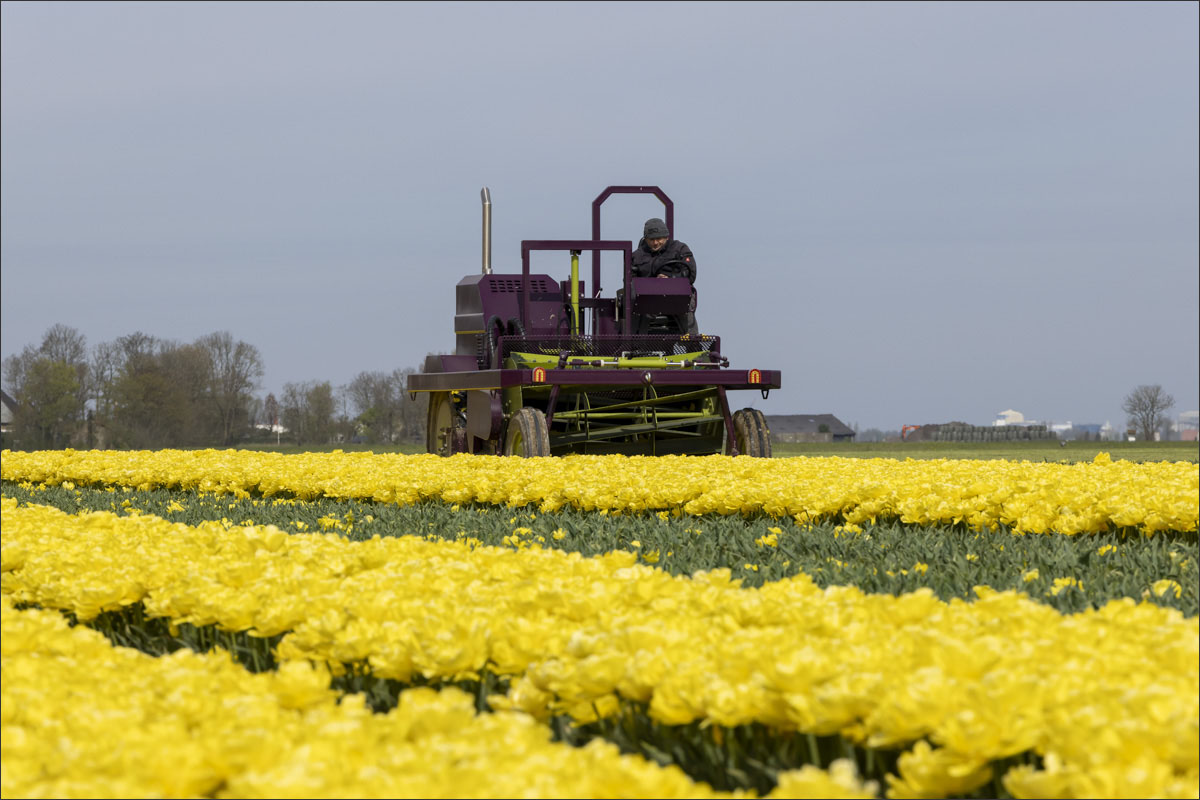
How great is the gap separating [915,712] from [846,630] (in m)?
0.61

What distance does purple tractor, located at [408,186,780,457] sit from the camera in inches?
488

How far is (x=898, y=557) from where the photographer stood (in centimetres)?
562

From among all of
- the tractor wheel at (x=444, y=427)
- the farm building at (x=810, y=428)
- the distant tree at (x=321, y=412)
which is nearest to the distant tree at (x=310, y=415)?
the distant tree at (x=321, y=412)

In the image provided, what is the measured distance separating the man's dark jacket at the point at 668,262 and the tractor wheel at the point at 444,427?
121 inches

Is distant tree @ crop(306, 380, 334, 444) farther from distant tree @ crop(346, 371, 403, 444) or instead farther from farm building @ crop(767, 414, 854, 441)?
farm building @ crop(767, 414, 854, 441)

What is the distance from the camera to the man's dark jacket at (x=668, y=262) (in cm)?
1442

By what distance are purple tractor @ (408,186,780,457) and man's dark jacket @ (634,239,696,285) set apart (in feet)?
0.86

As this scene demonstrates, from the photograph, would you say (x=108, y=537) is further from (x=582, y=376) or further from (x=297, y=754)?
(x=582, y=376)

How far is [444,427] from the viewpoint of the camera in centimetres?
1648

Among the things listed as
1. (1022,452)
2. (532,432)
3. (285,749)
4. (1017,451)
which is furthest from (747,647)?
(1017,451)

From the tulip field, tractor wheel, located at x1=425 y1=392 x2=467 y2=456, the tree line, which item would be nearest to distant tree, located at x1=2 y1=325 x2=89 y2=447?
the tree line

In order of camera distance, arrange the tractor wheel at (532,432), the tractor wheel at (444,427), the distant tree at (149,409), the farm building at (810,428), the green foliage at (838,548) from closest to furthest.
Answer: the green foliage at (838,548), the tractor wheel at (532,432), the tractor wheel at (444,427), the distant tree at (149,409), the farm building at (810,428)

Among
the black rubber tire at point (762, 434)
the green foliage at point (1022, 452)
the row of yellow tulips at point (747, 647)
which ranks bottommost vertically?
the row of yellow tulips at point (747, 647)

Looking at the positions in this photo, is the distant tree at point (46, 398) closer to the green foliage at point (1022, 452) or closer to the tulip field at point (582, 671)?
the green foliage at point (1022, 452)
